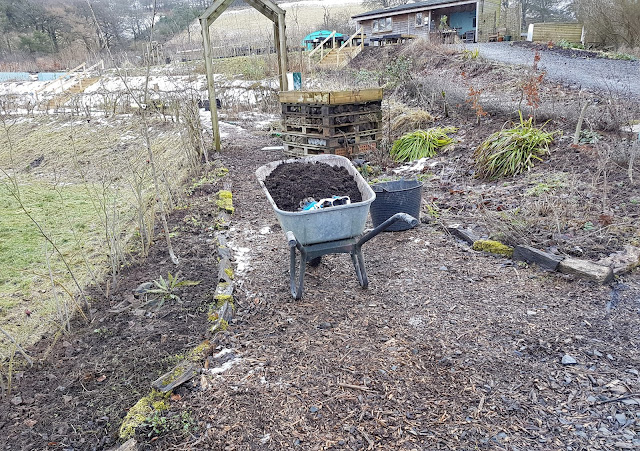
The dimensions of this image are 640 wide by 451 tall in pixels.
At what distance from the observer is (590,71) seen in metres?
10.3

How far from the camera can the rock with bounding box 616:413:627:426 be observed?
1.95m

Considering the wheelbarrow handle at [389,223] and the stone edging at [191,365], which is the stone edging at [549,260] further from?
the stone edging at [191,365]

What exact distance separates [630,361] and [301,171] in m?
2.78

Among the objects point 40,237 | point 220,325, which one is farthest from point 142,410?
point 40,237

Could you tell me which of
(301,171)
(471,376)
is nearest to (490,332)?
(471,376)

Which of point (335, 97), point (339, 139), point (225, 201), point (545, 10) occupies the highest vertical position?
point (545, 10)

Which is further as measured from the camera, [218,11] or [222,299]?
[218,11]

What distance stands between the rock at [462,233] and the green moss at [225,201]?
245cm

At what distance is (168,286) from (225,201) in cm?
199

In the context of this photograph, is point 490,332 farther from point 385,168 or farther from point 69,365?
point 385,168

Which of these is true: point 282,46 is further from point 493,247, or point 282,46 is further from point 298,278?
point 298,278

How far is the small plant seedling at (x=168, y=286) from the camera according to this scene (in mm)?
3113

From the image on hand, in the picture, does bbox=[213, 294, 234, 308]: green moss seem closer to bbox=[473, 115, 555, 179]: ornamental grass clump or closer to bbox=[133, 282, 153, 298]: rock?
bbox=[133, 282, 153, 298]: rock

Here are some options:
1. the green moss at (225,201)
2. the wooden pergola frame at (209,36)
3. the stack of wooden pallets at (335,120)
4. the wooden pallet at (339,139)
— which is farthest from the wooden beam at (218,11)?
the green moss at (225,201)
